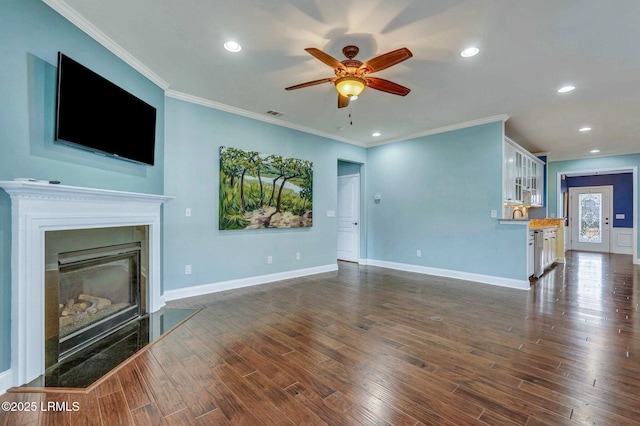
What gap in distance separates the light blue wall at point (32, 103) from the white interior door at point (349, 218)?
4942 millimetres

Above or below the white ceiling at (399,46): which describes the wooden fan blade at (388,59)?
below

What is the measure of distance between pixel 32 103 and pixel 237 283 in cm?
309

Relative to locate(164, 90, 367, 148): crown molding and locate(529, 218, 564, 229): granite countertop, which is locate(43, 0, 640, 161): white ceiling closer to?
locate(164, 90, 367, 148): crown molding

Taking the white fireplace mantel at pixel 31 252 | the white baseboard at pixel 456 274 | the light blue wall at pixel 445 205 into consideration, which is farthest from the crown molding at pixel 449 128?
the white fireplace mantel at pixel 31 252

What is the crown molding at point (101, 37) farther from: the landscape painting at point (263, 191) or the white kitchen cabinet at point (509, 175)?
the white kitchen cabinet at point (509, 175)

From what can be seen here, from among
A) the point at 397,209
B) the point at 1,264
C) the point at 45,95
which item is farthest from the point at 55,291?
the point at 397,209

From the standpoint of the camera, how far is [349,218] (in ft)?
22.6

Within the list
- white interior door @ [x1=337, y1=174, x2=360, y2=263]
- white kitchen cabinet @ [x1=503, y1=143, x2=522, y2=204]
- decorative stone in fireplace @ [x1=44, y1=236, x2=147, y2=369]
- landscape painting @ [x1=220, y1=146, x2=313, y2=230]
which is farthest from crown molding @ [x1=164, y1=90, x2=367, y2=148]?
white kitchen cabinet @ [x1=503, y1=143, x2=522, y2=204]

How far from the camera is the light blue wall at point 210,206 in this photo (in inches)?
150

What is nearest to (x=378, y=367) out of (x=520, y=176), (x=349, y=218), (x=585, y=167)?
(x=349, y=218)

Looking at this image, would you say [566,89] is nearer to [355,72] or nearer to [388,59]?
[388,59]

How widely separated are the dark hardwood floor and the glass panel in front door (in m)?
7.17

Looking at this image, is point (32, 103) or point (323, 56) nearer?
point (32, 103)

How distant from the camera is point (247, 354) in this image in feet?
7.80
